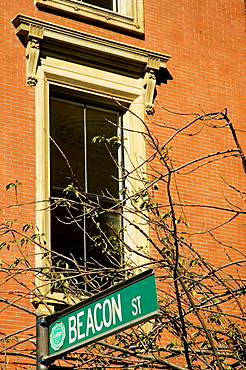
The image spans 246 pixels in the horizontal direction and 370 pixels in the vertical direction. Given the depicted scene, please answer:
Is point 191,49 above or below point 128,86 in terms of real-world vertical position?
above

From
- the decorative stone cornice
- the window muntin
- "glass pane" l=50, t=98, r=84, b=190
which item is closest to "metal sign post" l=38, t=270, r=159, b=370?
the window muntin

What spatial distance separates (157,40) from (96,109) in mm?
1893

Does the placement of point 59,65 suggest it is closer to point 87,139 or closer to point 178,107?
point 87,139

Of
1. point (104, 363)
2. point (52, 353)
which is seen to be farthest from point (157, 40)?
point (52, 353)

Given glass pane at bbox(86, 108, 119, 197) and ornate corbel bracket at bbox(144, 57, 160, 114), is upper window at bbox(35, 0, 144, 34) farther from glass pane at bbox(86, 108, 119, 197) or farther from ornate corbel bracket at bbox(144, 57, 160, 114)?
glass pane at bbox(86, 108, 119, 197)

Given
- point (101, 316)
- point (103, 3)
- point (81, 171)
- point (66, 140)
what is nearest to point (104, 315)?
point (101, 316)

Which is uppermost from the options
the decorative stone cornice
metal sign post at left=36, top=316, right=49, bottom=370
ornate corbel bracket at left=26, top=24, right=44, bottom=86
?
the decorative stone cornice

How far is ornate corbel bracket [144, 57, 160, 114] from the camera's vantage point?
12602mm

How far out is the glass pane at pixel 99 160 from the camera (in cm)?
1178

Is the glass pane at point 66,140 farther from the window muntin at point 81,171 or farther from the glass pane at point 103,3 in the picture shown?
the glass pane at point 103,3

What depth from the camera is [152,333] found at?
27.9 ft

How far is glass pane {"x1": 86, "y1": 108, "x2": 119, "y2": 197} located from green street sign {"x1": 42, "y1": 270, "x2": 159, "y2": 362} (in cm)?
562

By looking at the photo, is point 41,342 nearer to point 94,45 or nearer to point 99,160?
point 99,160

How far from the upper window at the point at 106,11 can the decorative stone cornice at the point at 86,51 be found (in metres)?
0.45
